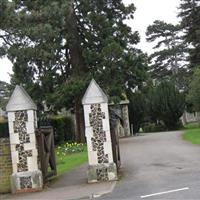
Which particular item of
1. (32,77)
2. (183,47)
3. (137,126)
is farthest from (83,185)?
(183,47)

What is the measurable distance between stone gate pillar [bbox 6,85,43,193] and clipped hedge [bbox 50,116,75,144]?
2761 centimetres

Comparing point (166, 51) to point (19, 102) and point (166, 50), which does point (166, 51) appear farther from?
point (19, 102)

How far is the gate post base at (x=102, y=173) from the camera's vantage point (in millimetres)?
16516

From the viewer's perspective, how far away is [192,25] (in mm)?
62188

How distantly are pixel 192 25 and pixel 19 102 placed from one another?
48.2m

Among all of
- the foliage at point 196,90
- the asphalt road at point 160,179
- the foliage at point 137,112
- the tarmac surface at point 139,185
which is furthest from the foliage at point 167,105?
the tarmac surface at point 139,185

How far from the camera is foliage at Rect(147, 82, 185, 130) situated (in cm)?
6344

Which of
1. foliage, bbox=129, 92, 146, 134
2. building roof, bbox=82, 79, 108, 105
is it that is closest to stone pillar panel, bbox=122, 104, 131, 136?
foliage, bbox=129, 92, 146, 134

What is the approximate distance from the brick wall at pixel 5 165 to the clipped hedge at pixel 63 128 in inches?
1076

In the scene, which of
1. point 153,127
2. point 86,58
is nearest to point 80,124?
point 86,58

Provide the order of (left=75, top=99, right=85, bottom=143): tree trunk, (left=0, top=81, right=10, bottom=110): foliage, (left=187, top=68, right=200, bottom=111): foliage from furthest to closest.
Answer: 1. (left=0, top=81, right=10, bottom=110): foliage
2. (left=187, top=68, right=200, bottom=111): foliage
3. (left=75, top=99, right=85, bottom=143): tree trunk

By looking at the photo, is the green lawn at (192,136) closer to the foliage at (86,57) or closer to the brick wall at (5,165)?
the foliage at (86,57)

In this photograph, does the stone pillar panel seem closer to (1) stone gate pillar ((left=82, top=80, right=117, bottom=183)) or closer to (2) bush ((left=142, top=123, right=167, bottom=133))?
Result: (2) bush ((left=142, top=123, right=167, bottom=133))

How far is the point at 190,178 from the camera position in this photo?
15.1m
